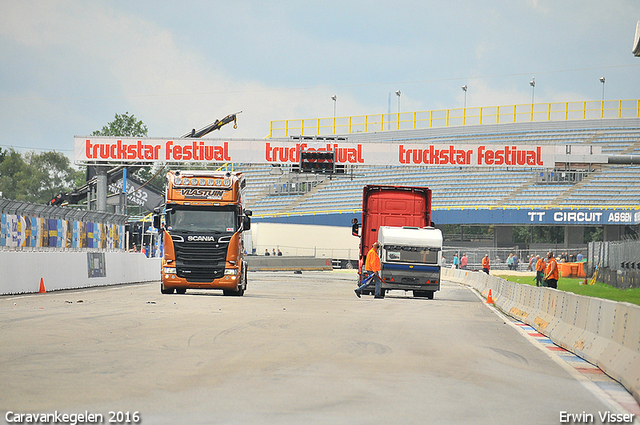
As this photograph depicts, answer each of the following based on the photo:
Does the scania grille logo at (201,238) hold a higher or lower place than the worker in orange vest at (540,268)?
higher

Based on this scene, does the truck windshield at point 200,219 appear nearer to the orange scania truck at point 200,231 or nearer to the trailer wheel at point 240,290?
the orange scania truck at point 200,231

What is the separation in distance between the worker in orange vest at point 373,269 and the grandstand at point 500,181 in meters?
35.4

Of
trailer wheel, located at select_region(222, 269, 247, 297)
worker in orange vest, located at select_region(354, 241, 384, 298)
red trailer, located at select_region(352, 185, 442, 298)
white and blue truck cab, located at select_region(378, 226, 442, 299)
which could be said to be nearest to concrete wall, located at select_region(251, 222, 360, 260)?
red trailer, located at select_region(352, 185, 442, 298)

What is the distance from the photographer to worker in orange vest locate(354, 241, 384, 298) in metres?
25.7

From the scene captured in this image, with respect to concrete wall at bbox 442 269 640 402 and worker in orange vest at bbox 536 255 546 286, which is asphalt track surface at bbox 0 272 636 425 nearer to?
concrete wall at bbox 442 269 640 402

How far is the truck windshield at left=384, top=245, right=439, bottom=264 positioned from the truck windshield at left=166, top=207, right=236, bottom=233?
17.9 feet

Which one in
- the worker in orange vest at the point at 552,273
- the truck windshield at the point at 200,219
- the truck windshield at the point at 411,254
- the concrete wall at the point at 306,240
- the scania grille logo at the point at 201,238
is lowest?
the concrete wall at the point at 306,240

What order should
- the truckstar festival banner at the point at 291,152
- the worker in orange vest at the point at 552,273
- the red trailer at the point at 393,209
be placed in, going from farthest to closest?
the truckstar festival banner at the point at 291,152 → the red trailer at the point at 393,209 → the worker in orange vest at the point at 552,273

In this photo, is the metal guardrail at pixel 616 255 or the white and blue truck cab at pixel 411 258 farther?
the metal guardrail at pixel 616 255

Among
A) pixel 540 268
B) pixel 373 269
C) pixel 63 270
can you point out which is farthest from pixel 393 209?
pixel 63 270

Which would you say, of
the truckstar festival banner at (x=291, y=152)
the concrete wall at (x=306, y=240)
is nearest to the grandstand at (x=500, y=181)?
the concrete wall at (x=306, y=240)

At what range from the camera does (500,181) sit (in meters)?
69.0

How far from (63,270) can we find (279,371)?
19013 mm

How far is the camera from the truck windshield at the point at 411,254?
26750 millimetres
